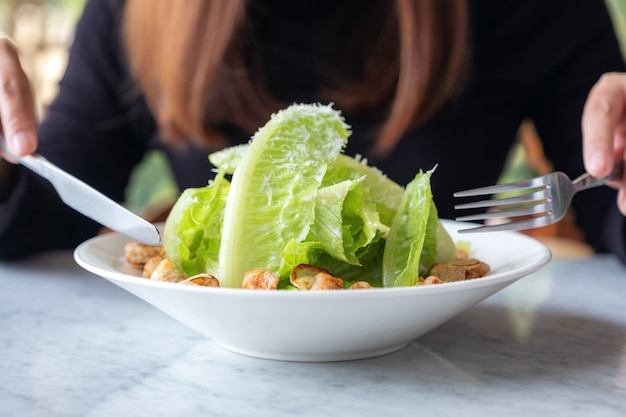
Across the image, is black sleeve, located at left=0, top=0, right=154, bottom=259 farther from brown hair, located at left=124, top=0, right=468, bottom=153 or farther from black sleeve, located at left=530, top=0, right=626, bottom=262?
black sleeve, located at left=530, top=0, right=626, bottom=262

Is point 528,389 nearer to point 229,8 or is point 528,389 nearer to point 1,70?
point 1,70

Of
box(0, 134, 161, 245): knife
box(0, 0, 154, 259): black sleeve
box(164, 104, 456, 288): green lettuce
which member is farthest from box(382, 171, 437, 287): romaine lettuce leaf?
box(0, 0, 154, 259): black sleeve

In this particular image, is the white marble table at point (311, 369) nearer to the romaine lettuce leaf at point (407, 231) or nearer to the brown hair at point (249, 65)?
the romaine lettuce leaf at point (407, 231)

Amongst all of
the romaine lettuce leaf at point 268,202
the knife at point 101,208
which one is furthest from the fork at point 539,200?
the knife at point 101,208

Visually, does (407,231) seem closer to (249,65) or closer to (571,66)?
(249,65)

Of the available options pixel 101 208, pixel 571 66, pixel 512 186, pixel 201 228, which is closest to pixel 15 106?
pixel 101 208

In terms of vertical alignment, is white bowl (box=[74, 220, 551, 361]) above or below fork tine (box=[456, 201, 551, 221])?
below
